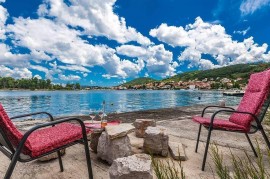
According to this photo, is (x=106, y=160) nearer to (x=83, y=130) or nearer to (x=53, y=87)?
(x=83, y=130)

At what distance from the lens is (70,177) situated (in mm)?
3047

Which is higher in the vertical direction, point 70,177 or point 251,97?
point 251,97

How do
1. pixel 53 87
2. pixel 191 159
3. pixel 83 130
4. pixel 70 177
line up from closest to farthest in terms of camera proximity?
pixel 83 130 < pixel 70 177 < pixel 191 159 < pixel 53 87

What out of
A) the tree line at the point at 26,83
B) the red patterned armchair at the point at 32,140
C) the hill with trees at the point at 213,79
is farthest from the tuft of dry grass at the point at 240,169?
the tree line at the point at 26,83

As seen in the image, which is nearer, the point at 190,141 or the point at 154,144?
the point at 154,144

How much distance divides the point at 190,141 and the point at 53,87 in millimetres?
158420

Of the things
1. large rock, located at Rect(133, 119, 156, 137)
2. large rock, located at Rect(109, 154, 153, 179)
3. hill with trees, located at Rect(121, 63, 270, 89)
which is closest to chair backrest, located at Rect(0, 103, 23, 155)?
large rock, located at Rect(109, 154, 153, 179)

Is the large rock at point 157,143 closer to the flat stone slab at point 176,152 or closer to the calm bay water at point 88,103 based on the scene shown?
the flat stone slab at point 176,152

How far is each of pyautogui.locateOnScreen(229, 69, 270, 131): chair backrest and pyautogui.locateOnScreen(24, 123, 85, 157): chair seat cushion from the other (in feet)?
8.36

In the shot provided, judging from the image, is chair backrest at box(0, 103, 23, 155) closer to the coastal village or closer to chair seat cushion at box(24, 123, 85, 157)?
chair seat cushion at box(24, 123, 85, 157)

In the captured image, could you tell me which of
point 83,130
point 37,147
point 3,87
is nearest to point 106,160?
point 83,130

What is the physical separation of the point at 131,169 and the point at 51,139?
3.03 feet

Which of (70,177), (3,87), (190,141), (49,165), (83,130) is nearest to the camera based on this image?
(83,130)

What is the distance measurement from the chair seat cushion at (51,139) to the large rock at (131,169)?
571 millimetres
